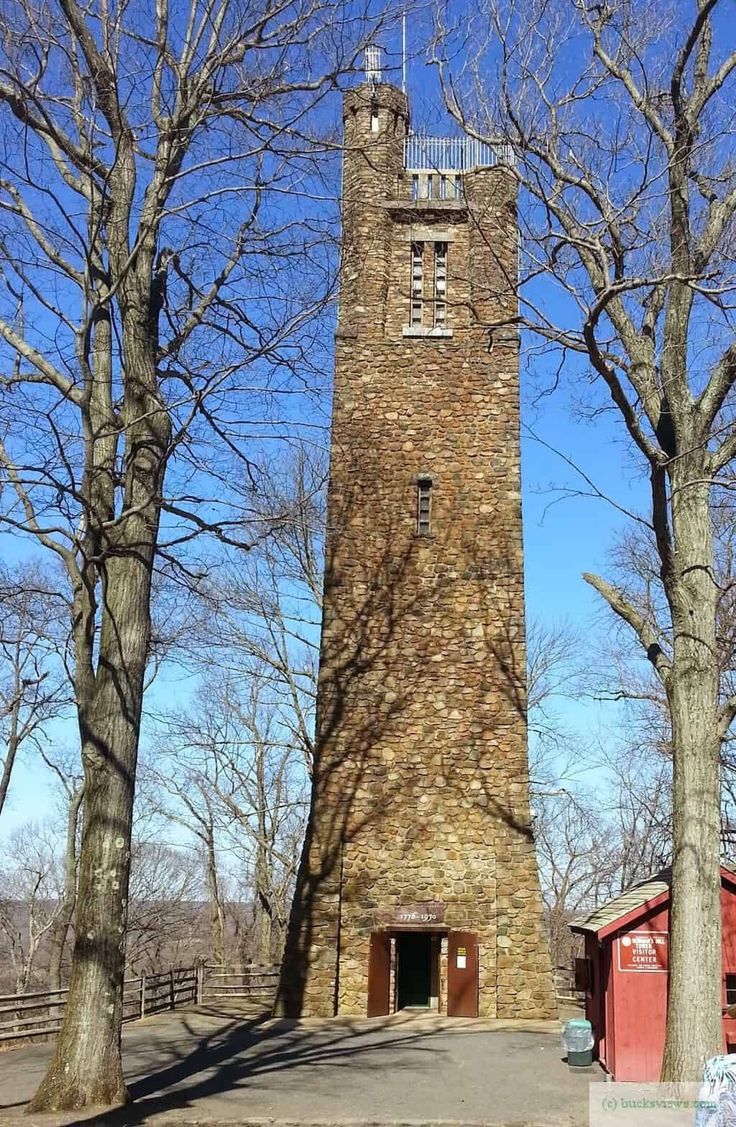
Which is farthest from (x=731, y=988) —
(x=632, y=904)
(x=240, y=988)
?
(x=240, y=988)

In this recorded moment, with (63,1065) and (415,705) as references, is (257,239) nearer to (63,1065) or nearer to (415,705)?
(63,1065)

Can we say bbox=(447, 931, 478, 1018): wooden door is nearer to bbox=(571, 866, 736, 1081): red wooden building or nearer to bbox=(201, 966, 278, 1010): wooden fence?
bbox=(201, 966, 278, 1010): wooden fence

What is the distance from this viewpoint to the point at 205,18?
28.2 feet

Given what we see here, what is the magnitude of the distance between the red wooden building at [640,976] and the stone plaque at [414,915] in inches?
182

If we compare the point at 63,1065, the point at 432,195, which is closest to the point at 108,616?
the point at 63,1065

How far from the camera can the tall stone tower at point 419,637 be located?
Result: 1474 centimetres

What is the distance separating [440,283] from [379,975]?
1179cm

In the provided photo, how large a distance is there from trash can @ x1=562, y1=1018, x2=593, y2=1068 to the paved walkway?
0.19m

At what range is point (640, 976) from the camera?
32.6 feet

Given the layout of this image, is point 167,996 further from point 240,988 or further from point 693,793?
point 693,793

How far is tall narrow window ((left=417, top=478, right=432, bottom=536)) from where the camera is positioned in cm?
1670

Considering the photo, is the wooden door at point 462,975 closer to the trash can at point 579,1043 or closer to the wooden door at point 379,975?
the wooden door at point 379,975

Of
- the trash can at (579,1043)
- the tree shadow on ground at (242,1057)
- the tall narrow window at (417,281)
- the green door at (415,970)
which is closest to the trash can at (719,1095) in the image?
the tree shadow on ground at (242,1057)

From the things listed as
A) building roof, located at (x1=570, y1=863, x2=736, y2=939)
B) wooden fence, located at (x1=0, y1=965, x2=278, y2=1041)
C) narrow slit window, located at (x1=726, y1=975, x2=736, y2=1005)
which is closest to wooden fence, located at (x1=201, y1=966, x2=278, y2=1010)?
wooden fence, located at (x1=0, y1=965, x2=278, y2=1041)
